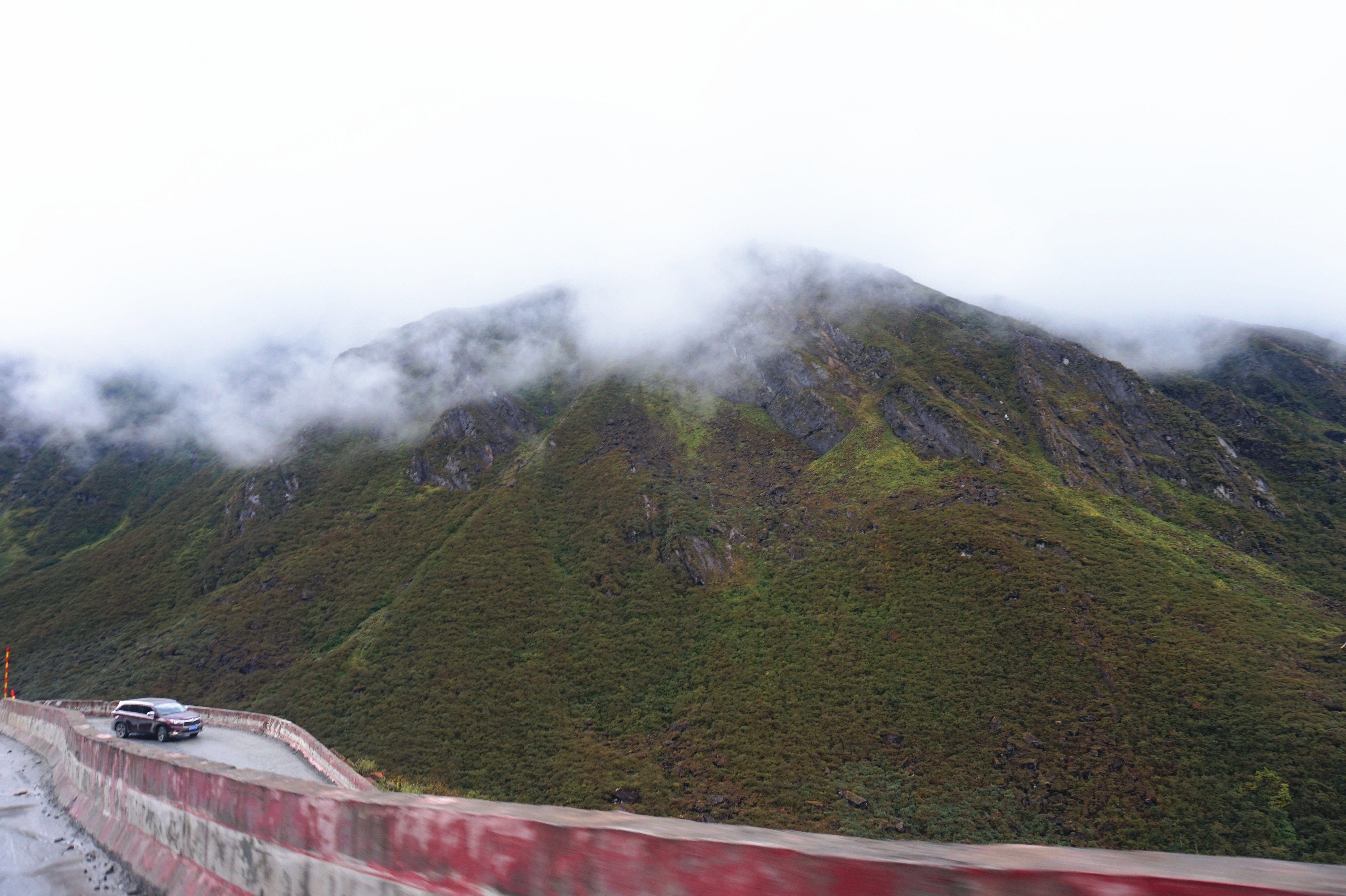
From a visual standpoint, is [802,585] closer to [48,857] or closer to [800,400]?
[800,400]

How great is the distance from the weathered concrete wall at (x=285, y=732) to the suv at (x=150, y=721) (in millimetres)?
3252

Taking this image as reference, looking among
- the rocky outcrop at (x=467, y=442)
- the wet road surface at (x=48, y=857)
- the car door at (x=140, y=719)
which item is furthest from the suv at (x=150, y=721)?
the rocky outcrop at (x=467, y=442)

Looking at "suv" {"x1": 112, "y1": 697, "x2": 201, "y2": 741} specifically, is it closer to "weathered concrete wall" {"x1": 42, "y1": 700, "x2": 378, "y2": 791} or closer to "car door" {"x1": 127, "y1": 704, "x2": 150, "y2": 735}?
"car door" {"x1": 127, "y1": 704, "x2": 150, "y2": 735}

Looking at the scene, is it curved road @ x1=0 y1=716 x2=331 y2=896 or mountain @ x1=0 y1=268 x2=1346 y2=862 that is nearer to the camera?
curved road @ x1=0 y1=716 x2=331 y2=896

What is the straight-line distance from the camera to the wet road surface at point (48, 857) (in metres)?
6.80

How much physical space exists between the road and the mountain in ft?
29.5

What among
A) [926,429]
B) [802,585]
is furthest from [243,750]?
[926,429]

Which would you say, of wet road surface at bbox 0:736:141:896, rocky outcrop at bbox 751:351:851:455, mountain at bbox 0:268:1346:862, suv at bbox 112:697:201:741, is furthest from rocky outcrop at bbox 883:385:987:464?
wet road surface at bbox 0:736:141:896

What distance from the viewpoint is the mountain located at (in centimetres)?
4169

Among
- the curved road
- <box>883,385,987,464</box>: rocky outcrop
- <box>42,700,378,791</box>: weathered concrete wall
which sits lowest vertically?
<box>42,700,378,791</box>: weathered concrete wall

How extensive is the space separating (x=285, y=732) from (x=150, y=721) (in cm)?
445

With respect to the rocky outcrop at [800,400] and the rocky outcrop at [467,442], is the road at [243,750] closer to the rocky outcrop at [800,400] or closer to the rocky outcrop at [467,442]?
the rocky outcrop at [467,442]

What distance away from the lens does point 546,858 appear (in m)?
3.34

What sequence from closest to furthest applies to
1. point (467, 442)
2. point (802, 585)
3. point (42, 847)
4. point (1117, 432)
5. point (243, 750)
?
point (42, 847)
point (243, 750)
point (802, 585)
point (1117, 432)
point (467, 442)
